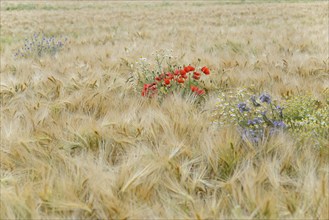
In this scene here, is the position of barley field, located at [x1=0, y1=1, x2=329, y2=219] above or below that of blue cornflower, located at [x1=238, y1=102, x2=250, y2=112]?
below

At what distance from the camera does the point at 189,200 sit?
143 cm

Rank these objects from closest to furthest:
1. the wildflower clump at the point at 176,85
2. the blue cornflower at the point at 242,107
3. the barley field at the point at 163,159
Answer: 1. the barley field at the point at 163,159
2. the blue cornflower at the point at 242,107
3. the wildflower clump at the point at 176,85

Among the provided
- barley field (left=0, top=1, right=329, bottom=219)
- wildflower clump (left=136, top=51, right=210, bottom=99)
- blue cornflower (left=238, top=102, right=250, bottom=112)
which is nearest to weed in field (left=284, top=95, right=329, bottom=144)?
barley field (left=0, top=1, right=329, bottom=219)

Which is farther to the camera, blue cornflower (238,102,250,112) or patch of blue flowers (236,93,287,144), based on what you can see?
blue cornflower (238,102,250,112)

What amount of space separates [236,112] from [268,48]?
4.17 meters

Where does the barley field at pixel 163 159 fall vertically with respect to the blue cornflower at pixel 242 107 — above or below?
below

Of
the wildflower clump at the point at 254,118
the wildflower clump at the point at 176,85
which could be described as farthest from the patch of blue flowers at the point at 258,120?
the wildflower clump at the point at 176,85

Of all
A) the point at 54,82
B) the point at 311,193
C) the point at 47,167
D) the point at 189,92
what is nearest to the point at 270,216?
the point at 311,193

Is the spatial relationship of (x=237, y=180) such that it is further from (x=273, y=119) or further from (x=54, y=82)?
(x=54, y=82)

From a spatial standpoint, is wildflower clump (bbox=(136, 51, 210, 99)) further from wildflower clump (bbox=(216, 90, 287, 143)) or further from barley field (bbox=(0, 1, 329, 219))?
wildflower clump (bbox=(216, 90, 287, 143))

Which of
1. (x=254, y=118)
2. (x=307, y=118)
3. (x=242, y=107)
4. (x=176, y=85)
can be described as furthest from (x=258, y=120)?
(x=176, y=85)

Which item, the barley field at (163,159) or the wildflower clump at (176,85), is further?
the wildflower clump at (176,85)

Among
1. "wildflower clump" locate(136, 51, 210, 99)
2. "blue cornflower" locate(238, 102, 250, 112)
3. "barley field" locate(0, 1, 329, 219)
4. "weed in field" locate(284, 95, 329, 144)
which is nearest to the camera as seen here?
"barley field" locate(0, 1, 329, 219)

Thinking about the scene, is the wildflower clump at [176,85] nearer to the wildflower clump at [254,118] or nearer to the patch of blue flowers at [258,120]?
the wildflower clump at [254,118]
